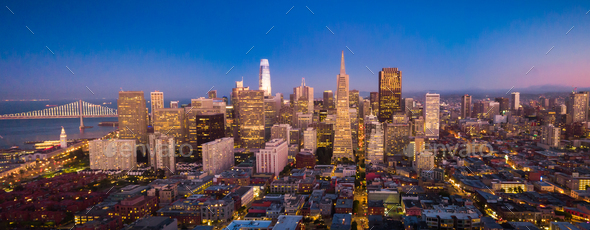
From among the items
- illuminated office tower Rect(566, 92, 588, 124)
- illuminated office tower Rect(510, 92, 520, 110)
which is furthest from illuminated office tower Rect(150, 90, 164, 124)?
illuminated office tower Rect(566, 92, 588, 124)

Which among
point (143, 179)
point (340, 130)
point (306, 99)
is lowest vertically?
point (143, 179)

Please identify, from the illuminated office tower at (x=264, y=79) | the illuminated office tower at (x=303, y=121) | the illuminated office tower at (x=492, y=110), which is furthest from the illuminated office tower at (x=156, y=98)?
the illuminated office tower at (x=492, y=110)

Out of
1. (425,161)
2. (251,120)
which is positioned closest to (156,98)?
(251,120)

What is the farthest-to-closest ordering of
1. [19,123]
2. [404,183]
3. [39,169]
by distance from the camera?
1. [19,123]
2. [39,169]
3. [404,183]

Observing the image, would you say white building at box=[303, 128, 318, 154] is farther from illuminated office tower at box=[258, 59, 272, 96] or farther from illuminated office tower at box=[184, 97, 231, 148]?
illuminated office tower at box=[258, 59, 272, 96]

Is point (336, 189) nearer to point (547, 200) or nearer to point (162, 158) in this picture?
point (547, 200)

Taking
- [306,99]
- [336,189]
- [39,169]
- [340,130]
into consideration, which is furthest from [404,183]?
[306,99]
